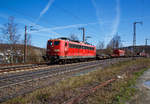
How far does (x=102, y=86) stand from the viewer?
7.72m

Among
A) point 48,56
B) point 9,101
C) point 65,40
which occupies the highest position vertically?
point 65,40

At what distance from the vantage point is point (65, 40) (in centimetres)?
1988

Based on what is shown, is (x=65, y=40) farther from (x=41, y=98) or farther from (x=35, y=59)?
(x=41, y=98)

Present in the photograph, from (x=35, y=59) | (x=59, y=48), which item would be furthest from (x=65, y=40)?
(x=35, y=59)

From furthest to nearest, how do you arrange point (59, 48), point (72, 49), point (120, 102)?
point (72, 49) → point (59, 48) → point (120, 102)

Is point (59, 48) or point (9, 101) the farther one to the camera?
point (59, 48)

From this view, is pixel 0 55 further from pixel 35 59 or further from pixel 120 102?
pixel 120 102

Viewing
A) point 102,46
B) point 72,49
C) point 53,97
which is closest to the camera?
point 53,97

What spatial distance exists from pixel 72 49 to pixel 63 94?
599 inches

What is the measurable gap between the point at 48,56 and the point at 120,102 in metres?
15.1

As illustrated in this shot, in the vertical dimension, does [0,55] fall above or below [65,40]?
below

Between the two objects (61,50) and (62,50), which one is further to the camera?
(62,50)

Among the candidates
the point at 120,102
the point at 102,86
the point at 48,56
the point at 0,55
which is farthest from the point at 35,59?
the point at 120,102

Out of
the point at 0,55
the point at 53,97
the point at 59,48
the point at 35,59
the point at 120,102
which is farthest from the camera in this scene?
the point at 35,59
